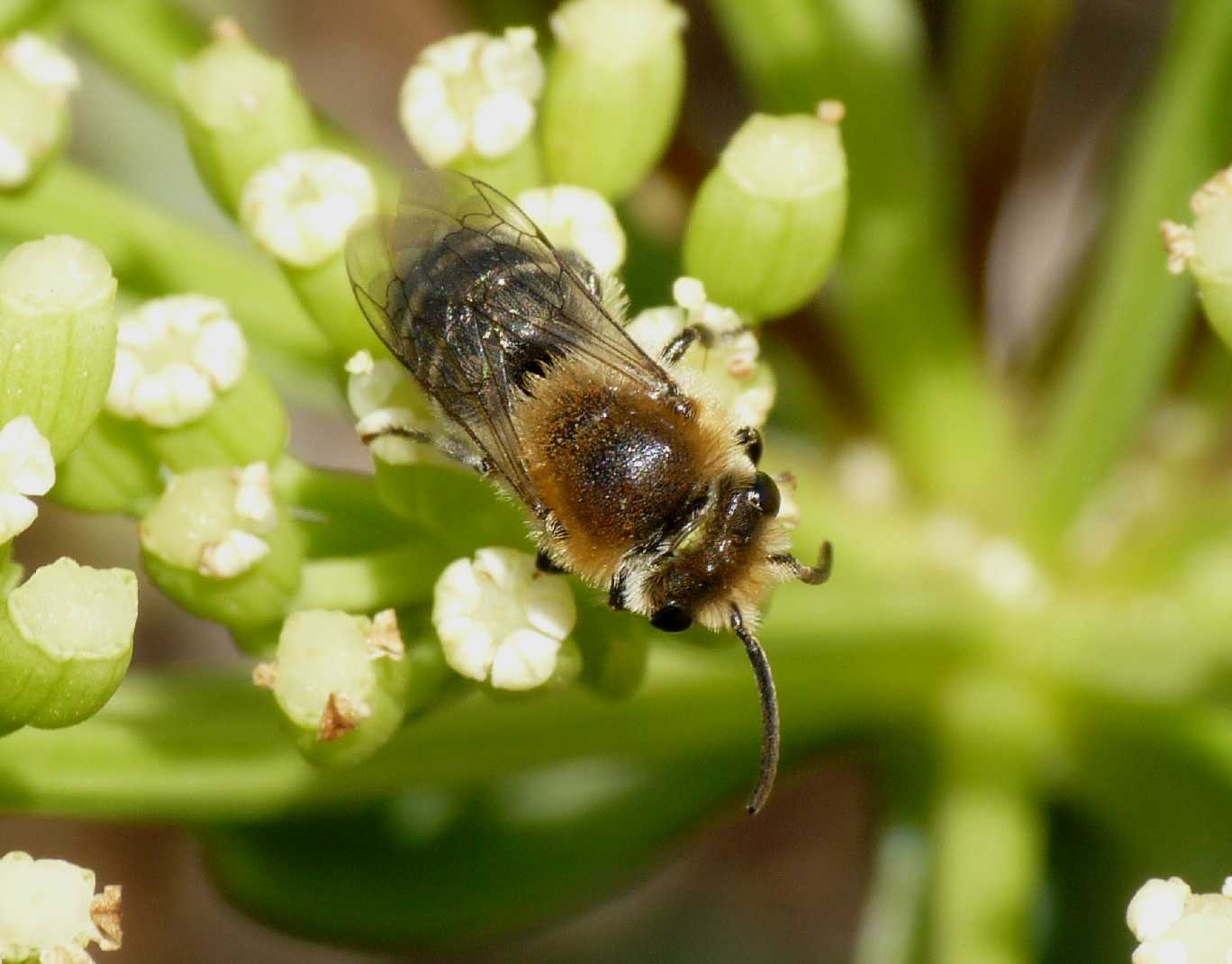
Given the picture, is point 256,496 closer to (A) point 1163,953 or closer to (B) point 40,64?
(B) point 40,64

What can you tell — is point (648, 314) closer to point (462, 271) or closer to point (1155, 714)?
point (462, 271)

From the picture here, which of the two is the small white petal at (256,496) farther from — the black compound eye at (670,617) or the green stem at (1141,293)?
the green stem at (1141,293)

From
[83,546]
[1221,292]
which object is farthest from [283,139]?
[83,546]

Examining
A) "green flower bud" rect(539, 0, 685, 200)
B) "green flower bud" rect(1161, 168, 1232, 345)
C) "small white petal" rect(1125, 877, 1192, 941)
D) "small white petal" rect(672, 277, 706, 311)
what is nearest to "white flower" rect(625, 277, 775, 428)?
"small white petal" rect(672, 277, 706, 311)

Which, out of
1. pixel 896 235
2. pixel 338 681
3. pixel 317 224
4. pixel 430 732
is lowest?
pixel 430 732

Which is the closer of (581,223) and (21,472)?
(21,472)

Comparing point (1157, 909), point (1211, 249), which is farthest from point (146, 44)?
point (1157, 909)
